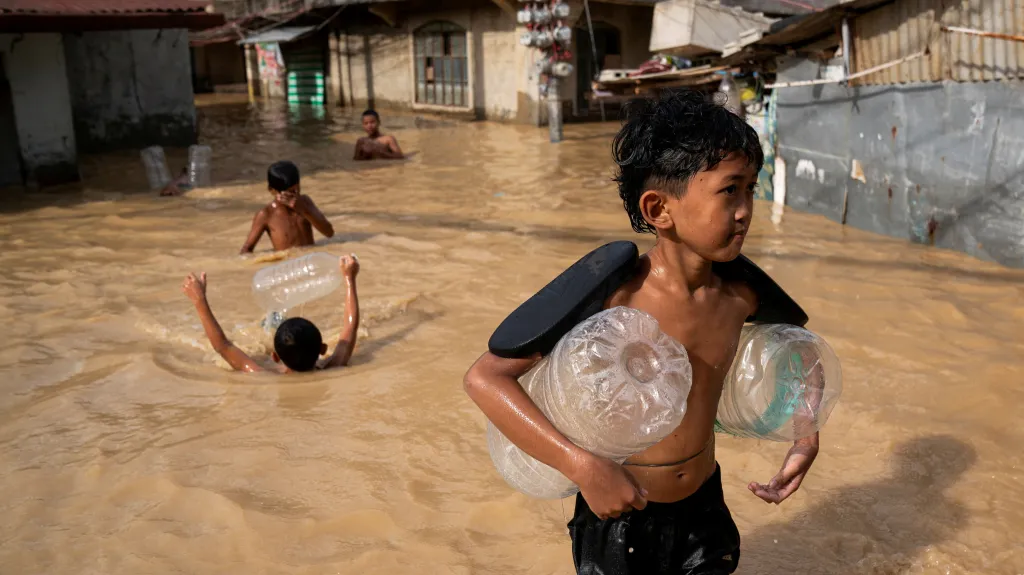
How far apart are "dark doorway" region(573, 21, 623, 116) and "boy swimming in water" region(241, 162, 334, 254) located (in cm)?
1220

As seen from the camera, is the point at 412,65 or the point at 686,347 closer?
the point at 686,347

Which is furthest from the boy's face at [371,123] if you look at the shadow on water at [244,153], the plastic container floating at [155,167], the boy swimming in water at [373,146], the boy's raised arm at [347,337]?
the boy's raised arm at [347,337]

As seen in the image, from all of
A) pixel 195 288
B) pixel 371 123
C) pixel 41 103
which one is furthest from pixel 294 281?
pixel 371 123

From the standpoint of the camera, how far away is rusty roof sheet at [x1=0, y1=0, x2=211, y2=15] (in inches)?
370

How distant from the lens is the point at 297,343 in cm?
→ 466

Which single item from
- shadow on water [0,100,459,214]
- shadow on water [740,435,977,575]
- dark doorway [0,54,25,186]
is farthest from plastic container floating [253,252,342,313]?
dark doorway [0,54,25,186]

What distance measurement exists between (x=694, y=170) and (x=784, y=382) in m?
0.66

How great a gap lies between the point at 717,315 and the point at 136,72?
43.7ft

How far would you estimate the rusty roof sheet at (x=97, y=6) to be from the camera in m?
9.39

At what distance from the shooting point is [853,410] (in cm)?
425

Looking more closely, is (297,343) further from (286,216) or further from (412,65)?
(412,65)

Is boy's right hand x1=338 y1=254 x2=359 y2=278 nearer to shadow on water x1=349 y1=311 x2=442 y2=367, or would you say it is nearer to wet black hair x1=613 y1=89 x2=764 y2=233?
shadow on water x1=349 y1=311 x2=442 y2=367

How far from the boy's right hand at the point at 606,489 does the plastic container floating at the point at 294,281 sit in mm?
4186

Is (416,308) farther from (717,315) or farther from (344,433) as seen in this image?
(717,315)
